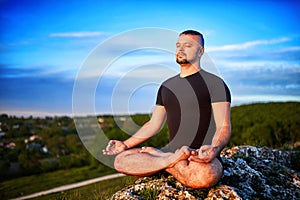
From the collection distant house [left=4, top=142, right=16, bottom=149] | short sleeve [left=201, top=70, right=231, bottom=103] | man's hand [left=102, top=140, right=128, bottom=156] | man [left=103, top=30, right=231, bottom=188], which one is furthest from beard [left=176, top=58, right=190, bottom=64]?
distant house [left=4, top=142, right=16, bottom=149]

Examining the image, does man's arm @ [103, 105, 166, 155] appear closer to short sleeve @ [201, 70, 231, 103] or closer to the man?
the man

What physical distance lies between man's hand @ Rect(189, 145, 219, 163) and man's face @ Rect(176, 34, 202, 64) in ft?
4.45

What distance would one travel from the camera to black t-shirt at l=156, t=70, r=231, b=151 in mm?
5223

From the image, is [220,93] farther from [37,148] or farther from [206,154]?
[37,148]

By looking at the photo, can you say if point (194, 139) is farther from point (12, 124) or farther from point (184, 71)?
point (12, 124)

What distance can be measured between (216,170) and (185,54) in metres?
1.70

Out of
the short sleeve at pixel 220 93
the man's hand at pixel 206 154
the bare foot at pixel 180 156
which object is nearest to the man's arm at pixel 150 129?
the bare foot at pixel 180 156

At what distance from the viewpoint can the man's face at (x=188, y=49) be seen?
529 centimetres

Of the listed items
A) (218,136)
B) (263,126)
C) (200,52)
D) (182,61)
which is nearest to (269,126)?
(263,126)

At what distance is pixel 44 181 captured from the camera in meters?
23.0

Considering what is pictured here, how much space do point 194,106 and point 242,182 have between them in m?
1.43

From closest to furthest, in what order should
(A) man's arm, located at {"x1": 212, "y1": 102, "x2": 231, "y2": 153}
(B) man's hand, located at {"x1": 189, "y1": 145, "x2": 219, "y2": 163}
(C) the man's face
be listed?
(B) man's hand, located at {"x1": 189, "y1": 145, "x2": 219, "y2": 163} → (A) man's arm, located at {"x1": 212, "y1": 102, "x2": 231, "y2": 153} → (C) the man's face

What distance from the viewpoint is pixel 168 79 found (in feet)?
18.9

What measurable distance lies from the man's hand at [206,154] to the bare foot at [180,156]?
4.0 inches
